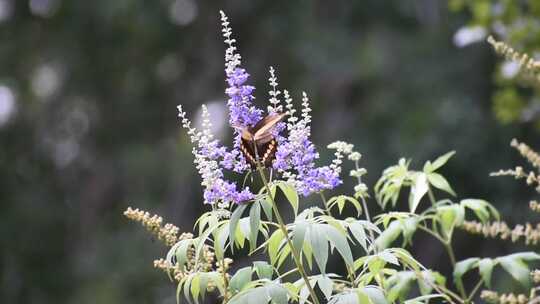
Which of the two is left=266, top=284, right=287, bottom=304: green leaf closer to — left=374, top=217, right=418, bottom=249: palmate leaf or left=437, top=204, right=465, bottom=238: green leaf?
left=374, top=217, right=418, bottom=249: palmate leaf

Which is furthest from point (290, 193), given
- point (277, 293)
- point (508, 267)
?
point (508, 267)

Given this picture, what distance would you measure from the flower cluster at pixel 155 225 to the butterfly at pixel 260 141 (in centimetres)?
31

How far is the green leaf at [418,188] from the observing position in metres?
2.87

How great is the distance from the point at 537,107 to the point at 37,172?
35.7 feet

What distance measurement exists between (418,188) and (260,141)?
0.57 m

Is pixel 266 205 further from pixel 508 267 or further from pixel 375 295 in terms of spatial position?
pixel 508 267

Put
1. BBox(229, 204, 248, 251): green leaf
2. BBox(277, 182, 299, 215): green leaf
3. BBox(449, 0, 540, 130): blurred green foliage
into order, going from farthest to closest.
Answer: BBox(449, 0, 540, 130): blurred green foliage
BBox(277, 182, 299, 215): green leaf
BBox(229, 204, 248, 251): green leaf

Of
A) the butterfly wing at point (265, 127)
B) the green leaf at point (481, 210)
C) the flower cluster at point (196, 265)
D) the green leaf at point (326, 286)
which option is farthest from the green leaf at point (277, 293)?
the green leaf at point (481, 210)

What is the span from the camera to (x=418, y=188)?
2906mm

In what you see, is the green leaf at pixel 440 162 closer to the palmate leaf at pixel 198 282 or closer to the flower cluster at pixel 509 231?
the flower cluster at pixel 509 231

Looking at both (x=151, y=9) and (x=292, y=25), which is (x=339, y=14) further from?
(x=151, y=9)

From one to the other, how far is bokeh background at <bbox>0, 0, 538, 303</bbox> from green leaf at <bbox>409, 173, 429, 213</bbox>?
9.58m

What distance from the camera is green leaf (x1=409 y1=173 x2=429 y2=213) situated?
2.87m

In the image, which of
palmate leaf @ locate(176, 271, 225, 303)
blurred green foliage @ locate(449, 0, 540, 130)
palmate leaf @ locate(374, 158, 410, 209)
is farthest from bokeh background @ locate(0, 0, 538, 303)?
palmate leaf @ locate(176, 271, 225, 303)
